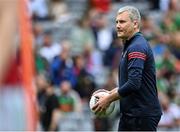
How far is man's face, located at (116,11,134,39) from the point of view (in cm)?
558

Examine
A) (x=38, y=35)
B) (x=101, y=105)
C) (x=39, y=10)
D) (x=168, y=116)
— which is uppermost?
(x=101, y=105)

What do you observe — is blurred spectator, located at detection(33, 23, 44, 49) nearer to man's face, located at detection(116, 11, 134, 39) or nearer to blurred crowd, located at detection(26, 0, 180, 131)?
blurred crowd, located at detection(26, 0, 180, 131)

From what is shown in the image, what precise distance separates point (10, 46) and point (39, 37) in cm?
1405

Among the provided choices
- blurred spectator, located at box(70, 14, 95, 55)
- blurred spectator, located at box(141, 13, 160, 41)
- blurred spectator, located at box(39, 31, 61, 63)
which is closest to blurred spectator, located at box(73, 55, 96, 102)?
blurred spectator, located at box(39, 31, 61, 63)

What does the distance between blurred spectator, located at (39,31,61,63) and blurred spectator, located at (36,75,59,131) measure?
1473 millimetres

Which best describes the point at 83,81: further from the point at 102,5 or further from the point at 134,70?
the point at 134,70

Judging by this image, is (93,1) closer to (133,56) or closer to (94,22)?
(94,22)

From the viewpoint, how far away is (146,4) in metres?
18.8

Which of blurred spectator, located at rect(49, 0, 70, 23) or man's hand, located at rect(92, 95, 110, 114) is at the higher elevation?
man's hand, located at rect(92, 95, 110, 114)

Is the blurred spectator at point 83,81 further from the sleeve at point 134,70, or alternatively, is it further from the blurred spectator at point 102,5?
the sleeve at point 134,70

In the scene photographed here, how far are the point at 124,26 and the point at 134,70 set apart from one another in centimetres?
43

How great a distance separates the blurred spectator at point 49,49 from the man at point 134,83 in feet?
29.7

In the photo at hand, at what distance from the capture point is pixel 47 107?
1302cm

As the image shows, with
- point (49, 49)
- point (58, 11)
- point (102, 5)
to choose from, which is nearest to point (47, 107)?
point (49, 49)
